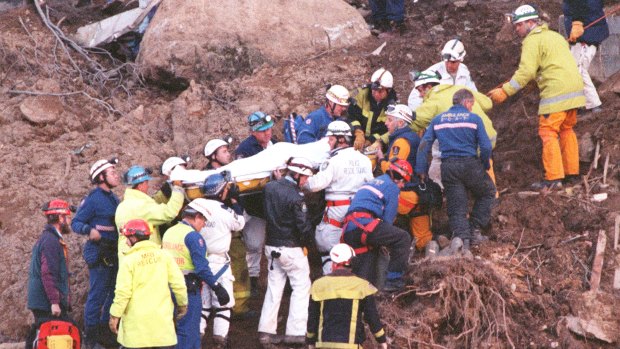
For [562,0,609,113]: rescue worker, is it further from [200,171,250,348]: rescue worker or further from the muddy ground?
[200,171,250,348]: rescue worker

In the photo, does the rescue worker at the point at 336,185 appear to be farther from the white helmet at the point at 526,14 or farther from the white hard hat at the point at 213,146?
the white helmet at the point at 526,14

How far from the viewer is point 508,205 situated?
13.6 m

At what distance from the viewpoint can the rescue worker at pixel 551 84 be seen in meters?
13.6

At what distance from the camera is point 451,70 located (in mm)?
14328

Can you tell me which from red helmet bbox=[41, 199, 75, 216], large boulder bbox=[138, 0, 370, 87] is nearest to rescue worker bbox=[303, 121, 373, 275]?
red helmet bbox=[41, 199, 75, 216]

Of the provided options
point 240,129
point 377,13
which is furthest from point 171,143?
point 377,13

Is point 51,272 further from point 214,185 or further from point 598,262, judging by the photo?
point 598,262

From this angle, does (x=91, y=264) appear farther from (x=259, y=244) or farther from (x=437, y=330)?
(x=437, y=330)

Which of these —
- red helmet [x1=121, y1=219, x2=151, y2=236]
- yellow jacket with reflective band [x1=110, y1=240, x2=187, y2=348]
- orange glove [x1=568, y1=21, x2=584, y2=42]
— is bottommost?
yellow jacket with reflective band [x1=110, y1=240, x2=187, y2=348]

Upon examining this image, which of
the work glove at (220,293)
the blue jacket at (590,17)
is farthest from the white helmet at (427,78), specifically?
the work glove at (220,293)

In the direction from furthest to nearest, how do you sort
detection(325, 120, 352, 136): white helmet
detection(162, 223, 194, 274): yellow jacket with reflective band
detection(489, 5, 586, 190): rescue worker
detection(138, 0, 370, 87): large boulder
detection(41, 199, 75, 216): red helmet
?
1. detection(138, 0, 370, 87): large boulder
2. detection(489, 5, 586, 190): rescue worker
3. detection(325, 120, 352, 136): white helmet
4. detection(41, 199, 75, 216): red helmet
5. detection(162, 223, 194, 274): yellow jacket with reflective band

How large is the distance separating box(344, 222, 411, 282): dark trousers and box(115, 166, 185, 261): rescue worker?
2.07m

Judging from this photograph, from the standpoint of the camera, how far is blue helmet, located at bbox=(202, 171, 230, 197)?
40.2ft

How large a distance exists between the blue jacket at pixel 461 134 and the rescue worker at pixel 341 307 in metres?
2.54
